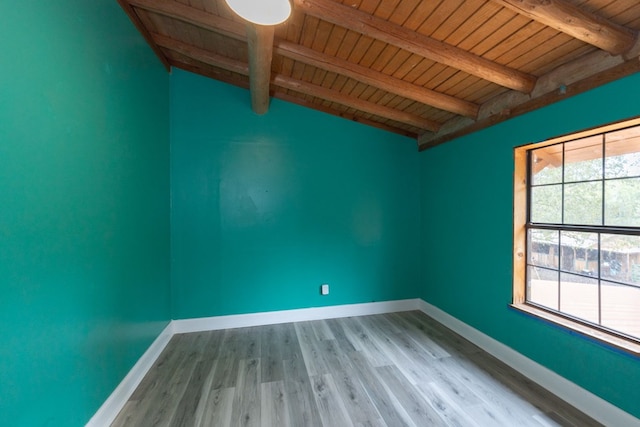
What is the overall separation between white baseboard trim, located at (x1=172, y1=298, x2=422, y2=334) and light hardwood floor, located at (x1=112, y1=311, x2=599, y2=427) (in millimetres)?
124

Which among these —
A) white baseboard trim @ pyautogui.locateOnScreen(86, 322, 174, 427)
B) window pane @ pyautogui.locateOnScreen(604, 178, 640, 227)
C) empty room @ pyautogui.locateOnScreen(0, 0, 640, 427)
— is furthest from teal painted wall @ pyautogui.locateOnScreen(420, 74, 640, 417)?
white baseboard trim @ pyautogui.locateOnScreen(86, 322, 174, 427)

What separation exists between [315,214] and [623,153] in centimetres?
253

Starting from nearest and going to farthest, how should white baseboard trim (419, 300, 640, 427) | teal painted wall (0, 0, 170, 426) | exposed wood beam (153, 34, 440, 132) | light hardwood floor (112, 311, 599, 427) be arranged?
teal painted wall (0, 0, 170, 426) → white baseboard trim (419, 300, 640, 427) → light hardwood floor (112, 311, 599, 427) → exposed wood beam (153, 34, 440, 132)

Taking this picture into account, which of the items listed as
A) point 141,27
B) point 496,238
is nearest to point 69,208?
point 141,27

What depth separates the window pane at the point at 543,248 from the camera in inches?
77.0

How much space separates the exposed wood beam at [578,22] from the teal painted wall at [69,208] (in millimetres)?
2250

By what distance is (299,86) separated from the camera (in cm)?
256

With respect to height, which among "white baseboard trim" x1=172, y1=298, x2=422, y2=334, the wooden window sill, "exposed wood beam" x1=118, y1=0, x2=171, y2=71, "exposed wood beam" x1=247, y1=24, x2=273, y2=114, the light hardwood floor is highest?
"exposed wood beam" x1=118, y1=0, x2=171, y2=71

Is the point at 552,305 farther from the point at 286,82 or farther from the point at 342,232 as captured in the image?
the point at 286,82

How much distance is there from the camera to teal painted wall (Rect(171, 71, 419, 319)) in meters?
2.76

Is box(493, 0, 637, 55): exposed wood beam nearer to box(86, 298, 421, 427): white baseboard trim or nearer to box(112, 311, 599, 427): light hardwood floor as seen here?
box(112, 311, 599, 427): light hardwood floor

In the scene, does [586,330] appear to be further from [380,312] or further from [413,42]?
[413,42]

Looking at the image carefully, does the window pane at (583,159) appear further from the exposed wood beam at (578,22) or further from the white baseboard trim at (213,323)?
the white baseboard trim at (213,323)

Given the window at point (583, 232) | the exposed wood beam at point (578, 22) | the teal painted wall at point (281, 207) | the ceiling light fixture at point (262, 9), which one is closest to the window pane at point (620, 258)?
the window at point (583, 232)
